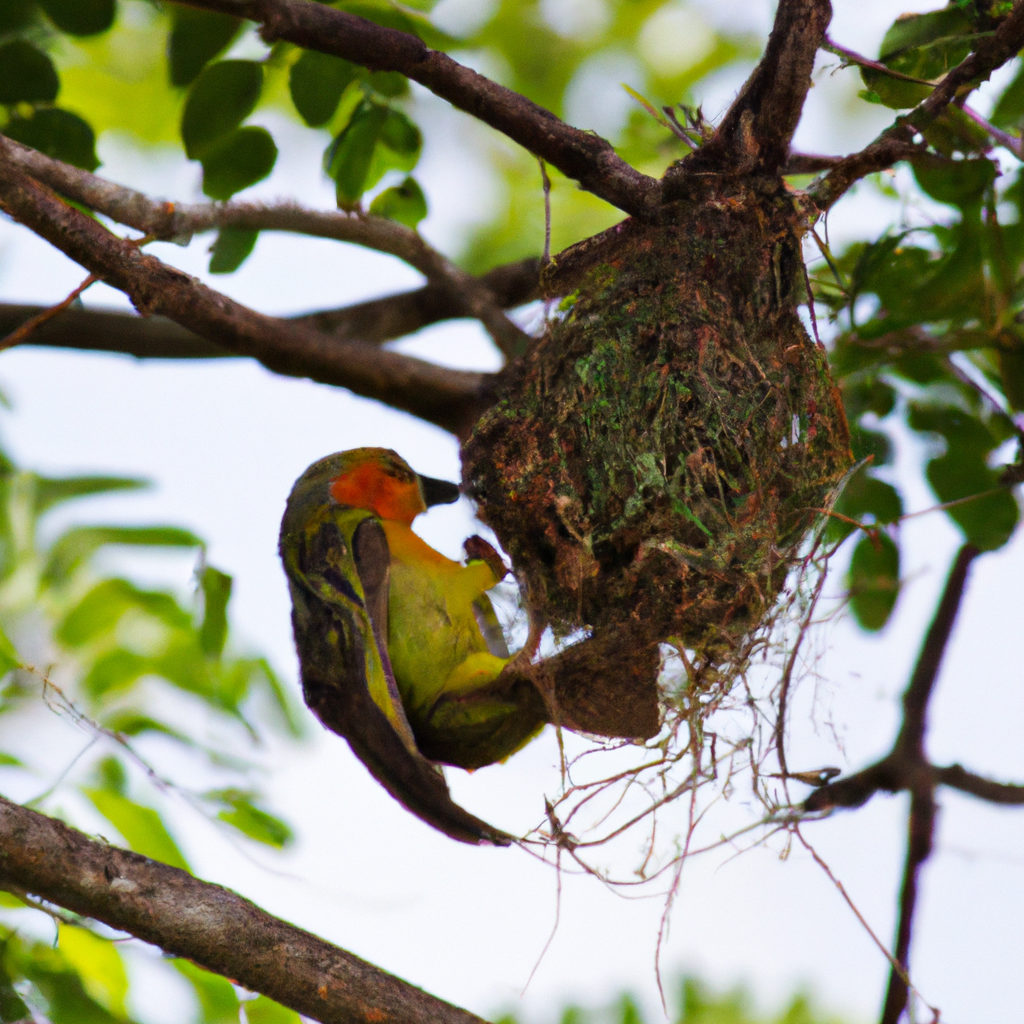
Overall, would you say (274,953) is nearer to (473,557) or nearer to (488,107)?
(473,557)

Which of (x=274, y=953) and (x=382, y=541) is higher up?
(x=382, y=541)

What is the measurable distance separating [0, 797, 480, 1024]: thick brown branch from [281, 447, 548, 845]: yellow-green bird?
33 cm

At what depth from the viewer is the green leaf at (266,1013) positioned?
7.15 feet

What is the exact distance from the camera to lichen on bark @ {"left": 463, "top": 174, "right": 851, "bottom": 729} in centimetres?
209

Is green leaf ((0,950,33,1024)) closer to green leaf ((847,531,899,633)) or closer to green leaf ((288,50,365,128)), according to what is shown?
green leaf ((288,50,365,128))

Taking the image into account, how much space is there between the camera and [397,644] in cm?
215

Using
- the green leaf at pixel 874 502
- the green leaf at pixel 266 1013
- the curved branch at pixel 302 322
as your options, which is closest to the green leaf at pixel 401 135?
the curved branch at pixel 302 322

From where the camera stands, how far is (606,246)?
230cm

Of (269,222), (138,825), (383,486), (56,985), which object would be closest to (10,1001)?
(56,985)

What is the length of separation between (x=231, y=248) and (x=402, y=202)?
0.52 metres

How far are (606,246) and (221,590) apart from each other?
134 centimetres

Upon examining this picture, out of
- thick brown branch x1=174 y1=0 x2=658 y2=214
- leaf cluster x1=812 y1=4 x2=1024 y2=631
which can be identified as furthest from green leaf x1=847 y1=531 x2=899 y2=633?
thick brown branch x1=174 y1=0 x2=658 y2=214

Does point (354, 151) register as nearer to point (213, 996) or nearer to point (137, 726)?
point (137, 726)

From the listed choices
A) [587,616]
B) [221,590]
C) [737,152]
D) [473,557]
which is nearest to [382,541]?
[473,557]
